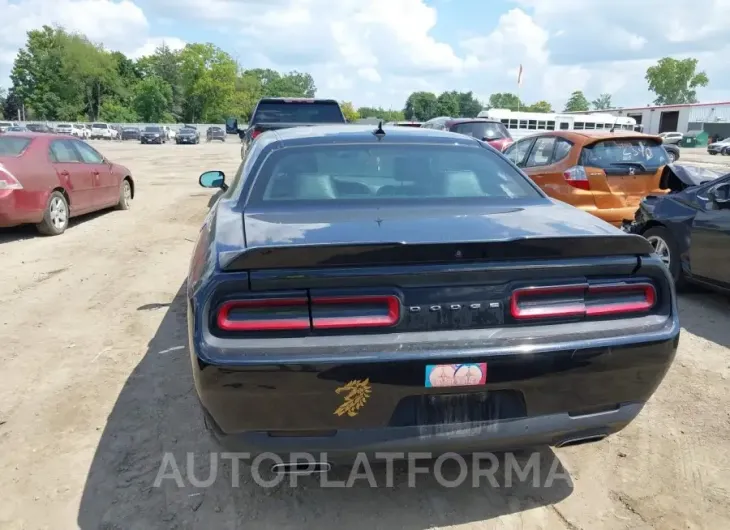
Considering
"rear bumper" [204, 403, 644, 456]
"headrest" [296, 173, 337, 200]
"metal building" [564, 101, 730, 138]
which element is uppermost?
"metal building" [564, 101, 730, 138]

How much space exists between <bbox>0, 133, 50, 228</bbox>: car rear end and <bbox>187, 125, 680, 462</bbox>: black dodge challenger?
21.5 feet

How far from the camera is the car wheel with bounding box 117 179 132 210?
1066 cm

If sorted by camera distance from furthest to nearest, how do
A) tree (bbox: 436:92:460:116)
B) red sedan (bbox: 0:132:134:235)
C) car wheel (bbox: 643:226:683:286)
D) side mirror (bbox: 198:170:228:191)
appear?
tree (bbox: 436:92:460:116), red sedan (bbox: 0:132:134:235), car wheel (bbox: 643:226:683:286), side mirror (bbox: 198:170:228:191)

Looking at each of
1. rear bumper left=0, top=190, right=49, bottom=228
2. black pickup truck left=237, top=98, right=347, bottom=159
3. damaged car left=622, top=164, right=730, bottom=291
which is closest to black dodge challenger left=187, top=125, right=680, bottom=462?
damaged car left=622, top=164, right=730, bottom=291

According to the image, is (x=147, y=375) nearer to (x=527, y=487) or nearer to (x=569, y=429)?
(x=527, y=487)

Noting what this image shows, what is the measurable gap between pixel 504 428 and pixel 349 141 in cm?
208

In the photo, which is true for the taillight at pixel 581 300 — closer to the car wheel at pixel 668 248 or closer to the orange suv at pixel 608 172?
the car wheel at pixel 668 248

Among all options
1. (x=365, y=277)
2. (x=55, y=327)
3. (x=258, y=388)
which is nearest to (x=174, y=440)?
(x=258, y=388)

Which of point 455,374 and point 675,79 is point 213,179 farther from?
point 675,79

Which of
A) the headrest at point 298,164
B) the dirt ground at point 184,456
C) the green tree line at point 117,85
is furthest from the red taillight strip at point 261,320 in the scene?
the green tree line at point 117,85

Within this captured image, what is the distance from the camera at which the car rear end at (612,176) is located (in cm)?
720

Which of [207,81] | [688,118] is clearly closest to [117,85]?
[207,81]

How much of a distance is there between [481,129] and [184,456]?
1241 cm

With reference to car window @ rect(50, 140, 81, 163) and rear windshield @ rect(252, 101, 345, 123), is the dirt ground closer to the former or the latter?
car window @ rect(50, 140, 81, 163)
